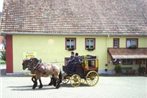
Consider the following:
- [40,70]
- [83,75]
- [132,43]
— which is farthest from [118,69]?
[40,70]

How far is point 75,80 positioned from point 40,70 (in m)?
2.18

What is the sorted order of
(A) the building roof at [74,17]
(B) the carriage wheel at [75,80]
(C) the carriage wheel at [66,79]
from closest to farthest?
(B) the carriage wheel at [75,80] → (C) the carriage wheel at [66,79] → (A) the building roof at [74,17]

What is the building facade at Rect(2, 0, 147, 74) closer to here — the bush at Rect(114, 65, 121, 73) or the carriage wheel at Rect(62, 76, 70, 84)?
the bush at Rect(114, 65, 121, 73)

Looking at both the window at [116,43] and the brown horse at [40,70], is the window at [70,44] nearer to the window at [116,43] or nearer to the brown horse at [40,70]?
the window at [116,43]

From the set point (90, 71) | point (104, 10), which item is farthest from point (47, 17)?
point (90, 71)

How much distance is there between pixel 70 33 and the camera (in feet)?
95.9

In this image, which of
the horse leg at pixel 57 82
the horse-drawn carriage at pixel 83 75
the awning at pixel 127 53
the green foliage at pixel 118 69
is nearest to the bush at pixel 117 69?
the green foliage at pixel 118 69

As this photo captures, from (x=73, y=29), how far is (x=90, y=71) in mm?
8664

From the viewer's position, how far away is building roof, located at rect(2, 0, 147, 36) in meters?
29.4

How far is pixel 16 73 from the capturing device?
28938 millimetres

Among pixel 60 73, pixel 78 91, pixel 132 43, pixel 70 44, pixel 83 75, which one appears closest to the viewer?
pixel 78 91

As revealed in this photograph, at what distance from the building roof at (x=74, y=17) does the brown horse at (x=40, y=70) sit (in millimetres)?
8896

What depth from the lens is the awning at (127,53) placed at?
1144 inches

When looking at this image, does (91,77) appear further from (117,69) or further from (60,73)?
(117,69)
